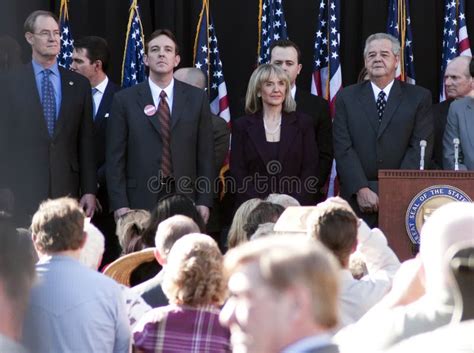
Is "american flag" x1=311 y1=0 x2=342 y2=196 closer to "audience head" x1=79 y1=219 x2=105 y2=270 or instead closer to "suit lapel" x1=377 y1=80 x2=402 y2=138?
"suit lapel" x1=377 y1=80 x2=402 y2=138

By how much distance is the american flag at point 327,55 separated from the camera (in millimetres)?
9633

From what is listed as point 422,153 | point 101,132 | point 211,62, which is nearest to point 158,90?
point 101,132

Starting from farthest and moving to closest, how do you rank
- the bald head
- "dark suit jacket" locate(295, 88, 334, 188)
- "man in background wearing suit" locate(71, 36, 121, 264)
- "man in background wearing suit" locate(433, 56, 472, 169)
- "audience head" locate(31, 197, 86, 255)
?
the bald head < "man in background wearing suit" locate(433, 56, 472, 169) < "dark suit jacket" locate(295, 88, 334, 188) < "man in background wearing suit" locate(71, 36, 121, 264) < "audience head" locate(31, 197, 86, 255)

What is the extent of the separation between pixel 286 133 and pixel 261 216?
88.4 inches

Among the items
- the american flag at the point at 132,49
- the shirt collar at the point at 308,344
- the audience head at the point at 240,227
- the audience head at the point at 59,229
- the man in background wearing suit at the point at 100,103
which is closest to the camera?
the shirt collar at the point at 308,344

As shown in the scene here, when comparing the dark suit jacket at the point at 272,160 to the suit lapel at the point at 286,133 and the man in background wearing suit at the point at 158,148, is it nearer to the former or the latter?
the suit lapel at the point at 286,133

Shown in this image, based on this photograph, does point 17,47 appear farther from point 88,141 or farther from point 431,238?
point 431,238

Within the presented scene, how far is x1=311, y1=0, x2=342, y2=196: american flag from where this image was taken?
963 cm

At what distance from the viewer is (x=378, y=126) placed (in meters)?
8.11

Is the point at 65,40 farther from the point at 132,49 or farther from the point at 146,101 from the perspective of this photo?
the point at 146,101

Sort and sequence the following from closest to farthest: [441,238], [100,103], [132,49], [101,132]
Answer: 1. [441,238]
2. [101,132]
3. [100,103]
4. [132,49]

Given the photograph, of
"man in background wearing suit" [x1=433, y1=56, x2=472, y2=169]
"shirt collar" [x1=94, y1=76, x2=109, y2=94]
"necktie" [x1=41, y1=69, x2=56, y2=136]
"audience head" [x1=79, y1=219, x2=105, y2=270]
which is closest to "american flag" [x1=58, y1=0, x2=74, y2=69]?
"shirt collar" [x1=94, y1=76, x2=109, y2=94]

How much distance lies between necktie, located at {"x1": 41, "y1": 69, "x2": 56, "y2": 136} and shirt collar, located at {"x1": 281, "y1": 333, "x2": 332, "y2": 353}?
5508 millimetres

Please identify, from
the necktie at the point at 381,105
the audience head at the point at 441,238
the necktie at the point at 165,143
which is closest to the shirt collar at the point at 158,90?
the necktie at the point at 165,143
